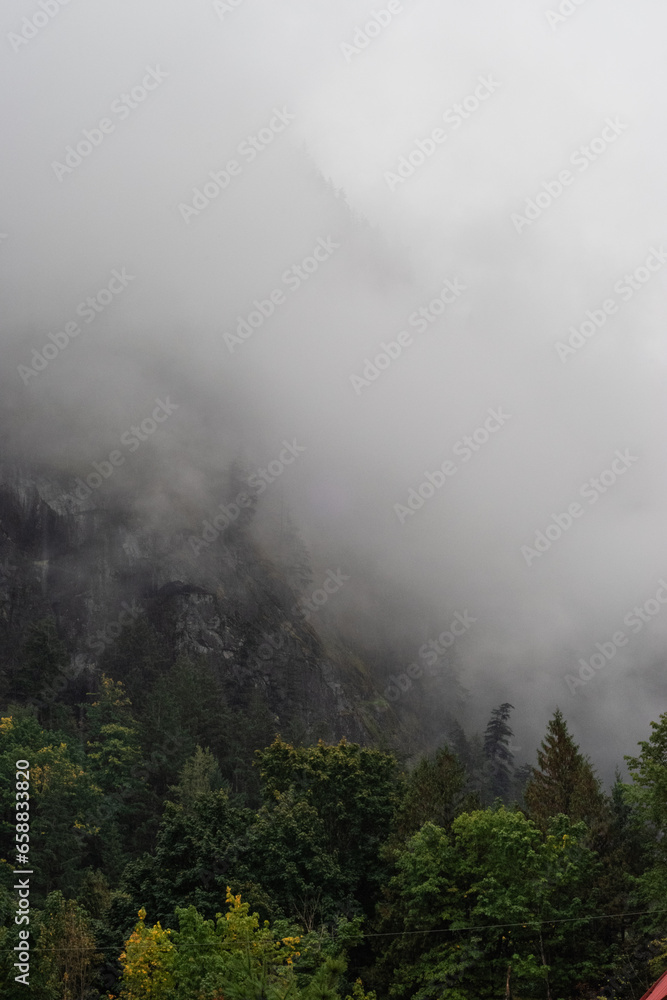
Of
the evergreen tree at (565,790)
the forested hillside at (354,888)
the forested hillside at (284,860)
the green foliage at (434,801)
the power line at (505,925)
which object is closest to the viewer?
the forested hillside at (354,888)

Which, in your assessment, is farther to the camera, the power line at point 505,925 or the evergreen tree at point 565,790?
the evergreen tree at point 565,790

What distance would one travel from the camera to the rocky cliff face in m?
118

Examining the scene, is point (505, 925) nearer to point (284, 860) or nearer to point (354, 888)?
point (284, 860)

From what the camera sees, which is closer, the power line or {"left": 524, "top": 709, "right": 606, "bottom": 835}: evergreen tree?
the power line

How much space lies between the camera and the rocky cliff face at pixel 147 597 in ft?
386

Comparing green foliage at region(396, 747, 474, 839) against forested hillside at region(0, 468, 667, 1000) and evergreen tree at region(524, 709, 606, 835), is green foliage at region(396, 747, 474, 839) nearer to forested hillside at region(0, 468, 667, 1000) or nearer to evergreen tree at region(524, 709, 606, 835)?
forested hillside at region(0, 468, 667, 1000)

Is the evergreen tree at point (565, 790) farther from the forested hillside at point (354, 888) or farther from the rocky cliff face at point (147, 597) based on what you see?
the rocky cliff face at point (147, 597)

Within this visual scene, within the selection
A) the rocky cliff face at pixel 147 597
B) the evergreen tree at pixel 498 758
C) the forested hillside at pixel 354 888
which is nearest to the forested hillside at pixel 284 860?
the forested hillside at pixel 354 888

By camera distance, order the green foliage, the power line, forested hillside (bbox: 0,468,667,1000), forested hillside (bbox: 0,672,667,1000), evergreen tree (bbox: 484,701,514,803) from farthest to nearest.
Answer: evergreen tree (bbox: 484,701,514,803)
the green foliage
the power line
forested hillside (bbox: 0,468,667,1000)
forested hillside (bbox: 0,672,667,1000)

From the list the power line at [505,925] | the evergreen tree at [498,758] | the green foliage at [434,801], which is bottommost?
the power line at [505,925]

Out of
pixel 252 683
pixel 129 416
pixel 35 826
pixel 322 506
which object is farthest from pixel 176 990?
pixel 322 506

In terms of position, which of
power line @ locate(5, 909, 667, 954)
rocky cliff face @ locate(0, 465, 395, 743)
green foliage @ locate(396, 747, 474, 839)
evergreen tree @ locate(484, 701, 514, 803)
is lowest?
power line @ locate(5, 909, 667, 954)

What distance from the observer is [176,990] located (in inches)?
1233

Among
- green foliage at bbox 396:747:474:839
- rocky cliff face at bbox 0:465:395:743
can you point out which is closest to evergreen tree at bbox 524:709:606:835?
green foliage at bbox 396:747:474:839
